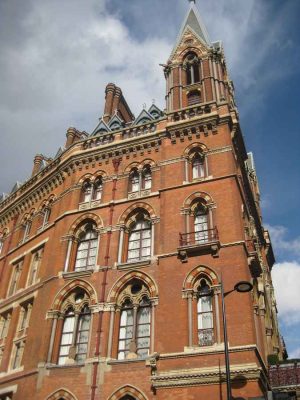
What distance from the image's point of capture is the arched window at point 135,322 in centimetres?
2105

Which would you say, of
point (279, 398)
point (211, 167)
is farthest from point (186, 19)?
point (279, 398)

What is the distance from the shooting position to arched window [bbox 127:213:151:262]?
955 inches

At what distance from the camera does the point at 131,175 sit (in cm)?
2784

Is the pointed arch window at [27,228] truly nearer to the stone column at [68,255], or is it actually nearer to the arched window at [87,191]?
the arched window at [87,191]

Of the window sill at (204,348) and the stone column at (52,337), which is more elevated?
the stone column at (52,337)

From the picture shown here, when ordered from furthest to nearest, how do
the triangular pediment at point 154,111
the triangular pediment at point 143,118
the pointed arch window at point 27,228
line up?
the triangular pediment at point 154,111
the pointed arch window at point 27,228
the triangular pediment at point 143,118

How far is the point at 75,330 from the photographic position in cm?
2250

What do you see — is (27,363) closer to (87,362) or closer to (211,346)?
(87,362)

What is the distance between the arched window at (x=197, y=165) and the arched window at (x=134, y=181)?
11.9ft

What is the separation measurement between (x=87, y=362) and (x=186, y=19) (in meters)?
27.4

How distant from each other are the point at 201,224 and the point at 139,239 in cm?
371

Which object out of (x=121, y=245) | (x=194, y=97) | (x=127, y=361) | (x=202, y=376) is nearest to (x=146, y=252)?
(x=121, y=245)

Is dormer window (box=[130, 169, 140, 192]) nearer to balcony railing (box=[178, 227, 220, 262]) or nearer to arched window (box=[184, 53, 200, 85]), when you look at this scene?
balcony railing (box=[178, 227, 220, 262])

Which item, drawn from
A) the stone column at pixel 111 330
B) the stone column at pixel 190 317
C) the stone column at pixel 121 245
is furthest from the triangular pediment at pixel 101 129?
the stone column at pixel 190 317
